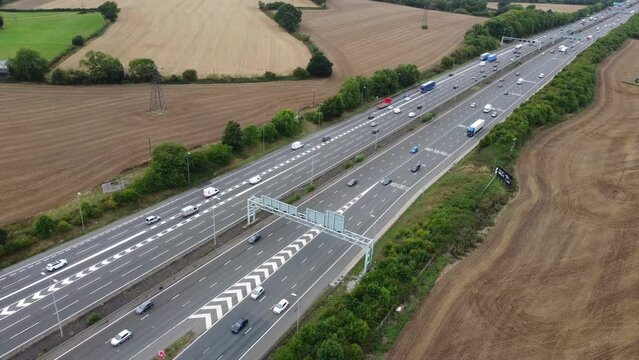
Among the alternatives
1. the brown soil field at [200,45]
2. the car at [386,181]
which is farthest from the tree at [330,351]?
the brown soil field at [200,45]

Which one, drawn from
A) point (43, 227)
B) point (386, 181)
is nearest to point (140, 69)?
point (43, 227)

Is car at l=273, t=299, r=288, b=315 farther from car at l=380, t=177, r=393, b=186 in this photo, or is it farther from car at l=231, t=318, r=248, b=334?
car at l=380, t=177, r=393, b=186

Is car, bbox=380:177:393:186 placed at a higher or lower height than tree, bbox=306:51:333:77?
lower

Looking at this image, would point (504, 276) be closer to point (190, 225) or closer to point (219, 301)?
point (219, 301)

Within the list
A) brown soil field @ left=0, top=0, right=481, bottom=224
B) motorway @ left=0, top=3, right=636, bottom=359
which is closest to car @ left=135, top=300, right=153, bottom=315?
motorway @ left=0, top=3, right=636, bottom=359

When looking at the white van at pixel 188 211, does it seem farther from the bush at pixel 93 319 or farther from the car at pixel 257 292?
the bush at pixel 93 319
